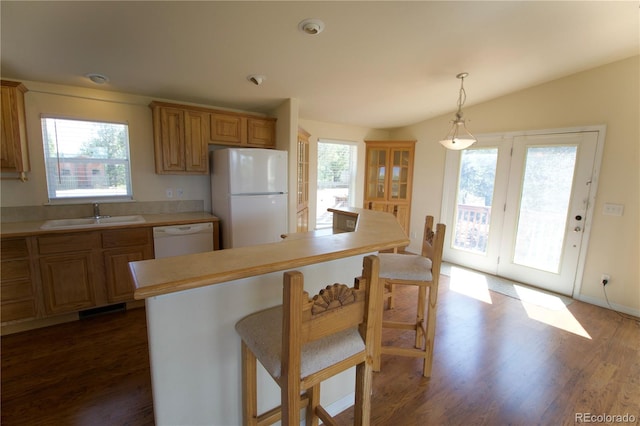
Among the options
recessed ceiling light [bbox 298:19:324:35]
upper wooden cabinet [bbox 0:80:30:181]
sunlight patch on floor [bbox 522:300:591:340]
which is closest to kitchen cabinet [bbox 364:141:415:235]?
sunlight patch on floor [bbox 522:300:591:340]

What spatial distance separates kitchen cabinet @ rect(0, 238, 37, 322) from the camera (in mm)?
2225

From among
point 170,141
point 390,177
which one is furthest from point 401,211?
point 170,141

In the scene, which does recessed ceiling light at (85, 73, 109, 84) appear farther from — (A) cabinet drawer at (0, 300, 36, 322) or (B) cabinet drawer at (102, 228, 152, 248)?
(A) cabinet drawer at (0, 300, 36, 322)

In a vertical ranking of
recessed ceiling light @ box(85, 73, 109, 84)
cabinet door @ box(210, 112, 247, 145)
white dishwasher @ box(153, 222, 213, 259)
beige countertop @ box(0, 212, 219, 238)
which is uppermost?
recessed ceiling light @ box(85, 73, 109, 84)

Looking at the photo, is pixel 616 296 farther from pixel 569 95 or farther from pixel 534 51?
pixel 534 51

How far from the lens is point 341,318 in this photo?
3.01ft

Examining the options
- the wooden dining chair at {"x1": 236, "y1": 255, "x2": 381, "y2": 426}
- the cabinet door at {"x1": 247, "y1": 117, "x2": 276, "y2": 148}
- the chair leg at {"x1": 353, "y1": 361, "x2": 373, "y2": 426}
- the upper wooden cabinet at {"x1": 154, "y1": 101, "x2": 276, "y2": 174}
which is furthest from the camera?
the cabinet door at {"x1": 247, "y1": 117, "x2": 276, "y2": 148}

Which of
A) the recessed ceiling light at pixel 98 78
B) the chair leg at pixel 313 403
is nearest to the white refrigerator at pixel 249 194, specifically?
the recessed ceiling light at pixel 98 78

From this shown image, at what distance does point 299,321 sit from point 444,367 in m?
1.85

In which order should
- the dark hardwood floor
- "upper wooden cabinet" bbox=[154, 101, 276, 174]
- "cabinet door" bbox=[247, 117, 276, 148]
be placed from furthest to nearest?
1. "cabinet door" bbox=[247, 117, 276, 148]
2. "upper wooden cabinet" bbox=[154, 101, 276, 174]
3. the dark hardwood floor

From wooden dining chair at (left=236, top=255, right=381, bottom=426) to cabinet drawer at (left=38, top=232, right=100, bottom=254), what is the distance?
2.24 metres

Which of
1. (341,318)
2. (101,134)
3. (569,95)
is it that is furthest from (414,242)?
(101,134)

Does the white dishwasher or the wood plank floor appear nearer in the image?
the wood plank floor

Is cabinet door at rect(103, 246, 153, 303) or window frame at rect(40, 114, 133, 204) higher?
window frame at rect(40, 114, 133, 204)
